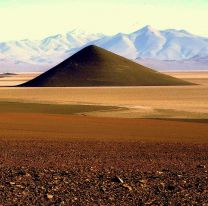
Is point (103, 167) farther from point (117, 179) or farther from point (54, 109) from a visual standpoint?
point (54, 109)

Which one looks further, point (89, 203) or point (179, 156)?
point (179, 156)

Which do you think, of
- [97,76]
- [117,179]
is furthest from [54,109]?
[97,76]

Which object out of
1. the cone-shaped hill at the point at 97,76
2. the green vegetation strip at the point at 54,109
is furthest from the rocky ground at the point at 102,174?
the cone-shaped hill at the point at 97,76

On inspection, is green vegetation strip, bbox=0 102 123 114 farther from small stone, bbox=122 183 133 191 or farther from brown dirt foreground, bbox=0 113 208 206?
small stone, bbox=122 183 133 191

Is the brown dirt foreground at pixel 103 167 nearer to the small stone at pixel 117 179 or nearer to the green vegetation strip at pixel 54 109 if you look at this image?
the small stone at pixel 117 179

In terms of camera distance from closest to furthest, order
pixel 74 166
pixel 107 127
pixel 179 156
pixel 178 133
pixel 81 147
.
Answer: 1. pixel 74 166
2. pixel 179 156
3. pixel 81 147
4. pixel 178 133
5. pixel 107 127

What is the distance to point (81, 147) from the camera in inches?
1154

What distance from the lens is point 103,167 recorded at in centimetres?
2223

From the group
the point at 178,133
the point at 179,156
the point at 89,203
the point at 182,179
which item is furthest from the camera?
the point at 178,133

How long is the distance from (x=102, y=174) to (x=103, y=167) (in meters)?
1.83

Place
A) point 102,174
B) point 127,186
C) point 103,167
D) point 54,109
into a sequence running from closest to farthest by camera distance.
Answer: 1. point 127,186
2. point 102,174
3. point 103,167
4. point 54,109

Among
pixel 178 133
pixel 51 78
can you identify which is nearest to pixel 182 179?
pixel 178 133

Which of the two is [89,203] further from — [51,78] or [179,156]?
[51,78]

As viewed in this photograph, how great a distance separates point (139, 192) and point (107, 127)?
85.6 feet
